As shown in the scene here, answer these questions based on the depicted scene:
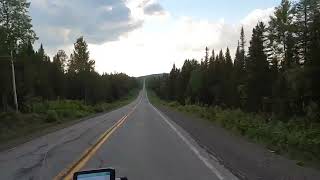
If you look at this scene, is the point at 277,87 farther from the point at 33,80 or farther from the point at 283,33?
the point at 33,80

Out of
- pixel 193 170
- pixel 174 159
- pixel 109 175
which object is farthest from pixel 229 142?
pixel 109 175

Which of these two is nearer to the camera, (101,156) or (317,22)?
(101,156)

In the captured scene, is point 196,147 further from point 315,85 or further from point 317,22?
point 317,22

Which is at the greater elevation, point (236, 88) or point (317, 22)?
point (317, 22)

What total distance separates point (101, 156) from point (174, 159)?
2.32 metres

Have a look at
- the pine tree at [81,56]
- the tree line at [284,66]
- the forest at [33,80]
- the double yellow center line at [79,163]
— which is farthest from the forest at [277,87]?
the pine tree at [81,56]

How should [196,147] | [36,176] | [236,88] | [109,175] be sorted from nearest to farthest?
[109,175], [36,176], [196,147], [236,88]

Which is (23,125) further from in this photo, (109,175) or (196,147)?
(109,175)

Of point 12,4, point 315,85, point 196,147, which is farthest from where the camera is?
point 315,85

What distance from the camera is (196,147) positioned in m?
19.3

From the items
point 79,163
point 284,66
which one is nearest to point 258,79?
point 284,66

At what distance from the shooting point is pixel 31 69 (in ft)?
293

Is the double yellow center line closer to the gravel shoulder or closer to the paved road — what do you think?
the paved road

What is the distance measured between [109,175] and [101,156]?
1228cm
